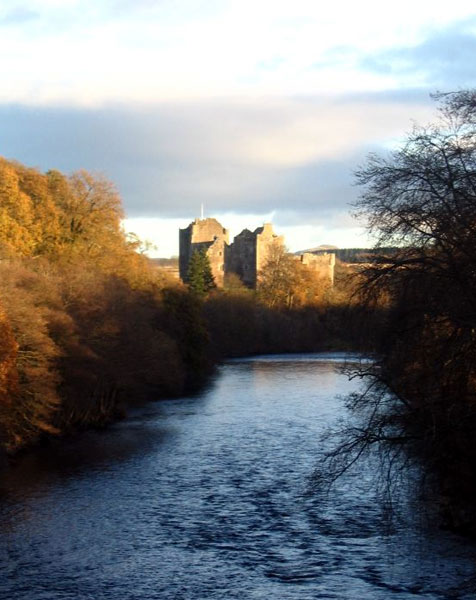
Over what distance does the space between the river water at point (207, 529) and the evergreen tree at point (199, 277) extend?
45.9 m

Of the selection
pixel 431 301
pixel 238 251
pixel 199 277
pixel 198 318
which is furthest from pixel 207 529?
pixel 238 251

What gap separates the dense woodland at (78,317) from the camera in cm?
2492

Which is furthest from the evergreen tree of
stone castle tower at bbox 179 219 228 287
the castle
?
stone castle tower at bbox 179 219 228 287

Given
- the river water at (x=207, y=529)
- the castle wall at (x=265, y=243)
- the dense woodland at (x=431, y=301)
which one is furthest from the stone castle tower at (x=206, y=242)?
the dense woodland at (x=431, y=301)

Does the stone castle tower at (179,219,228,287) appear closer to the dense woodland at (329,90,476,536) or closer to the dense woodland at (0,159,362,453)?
the dense woodland at (0,159,362,453)

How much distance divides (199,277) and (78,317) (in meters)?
43.7

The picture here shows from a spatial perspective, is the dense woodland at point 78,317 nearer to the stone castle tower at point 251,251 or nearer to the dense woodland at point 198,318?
the dense woodland at point 198,318

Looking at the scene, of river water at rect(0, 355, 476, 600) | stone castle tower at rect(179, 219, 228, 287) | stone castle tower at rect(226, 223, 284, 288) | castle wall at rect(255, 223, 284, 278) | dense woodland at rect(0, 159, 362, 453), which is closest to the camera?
river water at rect(0, 355, 476, 600)

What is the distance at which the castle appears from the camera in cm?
9481

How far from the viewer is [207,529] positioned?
57.1ft

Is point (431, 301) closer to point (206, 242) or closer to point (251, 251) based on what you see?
point (251, 251)

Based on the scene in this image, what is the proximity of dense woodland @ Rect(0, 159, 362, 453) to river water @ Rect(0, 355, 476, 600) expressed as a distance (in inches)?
72.7

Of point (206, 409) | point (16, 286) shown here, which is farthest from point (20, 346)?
point (206, 409)

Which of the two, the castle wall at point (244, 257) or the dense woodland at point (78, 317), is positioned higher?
the castle wall at point (244, 257)
